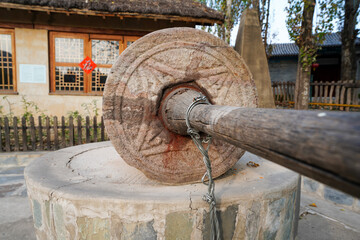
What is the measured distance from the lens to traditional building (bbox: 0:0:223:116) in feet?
18.3

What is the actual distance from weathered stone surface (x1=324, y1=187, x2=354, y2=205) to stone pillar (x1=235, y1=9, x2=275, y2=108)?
1467mm

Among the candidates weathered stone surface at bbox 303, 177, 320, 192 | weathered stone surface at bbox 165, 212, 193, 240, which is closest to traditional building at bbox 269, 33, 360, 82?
weathered stone surface at bbox 303, 177, 320, 192

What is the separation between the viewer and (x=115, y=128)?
1.61 meters

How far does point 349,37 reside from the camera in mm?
9078

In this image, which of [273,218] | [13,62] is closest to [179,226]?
[273,218]

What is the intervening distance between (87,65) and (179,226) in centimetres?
562

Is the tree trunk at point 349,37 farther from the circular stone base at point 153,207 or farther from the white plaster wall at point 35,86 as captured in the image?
the white plaster wall at point 35,86

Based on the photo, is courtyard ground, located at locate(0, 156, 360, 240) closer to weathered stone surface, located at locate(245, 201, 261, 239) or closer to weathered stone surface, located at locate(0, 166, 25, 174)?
weathered stone surface, located at locate(0, 166, 25, 174)

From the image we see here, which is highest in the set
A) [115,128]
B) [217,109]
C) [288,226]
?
[217,109]

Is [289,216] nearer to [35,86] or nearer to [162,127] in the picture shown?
[162,127]

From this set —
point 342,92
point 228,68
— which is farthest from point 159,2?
point 342,92

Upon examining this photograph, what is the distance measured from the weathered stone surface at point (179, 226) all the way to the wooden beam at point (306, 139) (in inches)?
25.9

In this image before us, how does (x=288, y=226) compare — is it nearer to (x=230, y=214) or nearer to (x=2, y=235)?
(x=230, y=214)

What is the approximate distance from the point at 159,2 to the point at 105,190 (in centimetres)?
538
